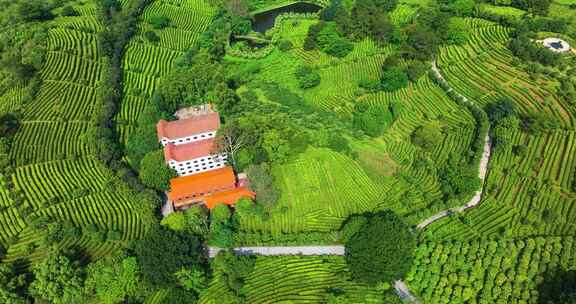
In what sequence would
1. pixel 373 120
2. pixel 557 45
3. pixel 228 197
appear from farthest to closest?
pixel 557 45 → pixel 373 120 → pixel 228 197

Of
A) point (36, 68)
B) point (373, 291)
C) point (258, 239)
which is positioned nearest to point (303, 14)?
point (36, 68)

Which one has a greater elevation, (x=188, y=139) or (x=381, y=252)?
(x=188, y=139)

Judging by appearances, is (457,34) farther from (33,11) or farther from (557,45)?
(33,11)

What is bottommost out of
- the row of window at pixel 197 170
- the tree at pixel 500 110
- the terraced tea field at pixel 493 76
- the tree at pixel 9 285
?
the tree at pixel 9 285

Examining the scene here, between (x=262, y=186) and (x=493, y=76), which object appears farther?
(x=493, y=76)

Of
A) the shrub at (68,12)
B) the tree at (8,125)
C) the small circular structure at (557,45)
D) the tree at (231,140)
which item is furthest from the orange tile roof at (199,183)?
the small circular structure at (557,45)

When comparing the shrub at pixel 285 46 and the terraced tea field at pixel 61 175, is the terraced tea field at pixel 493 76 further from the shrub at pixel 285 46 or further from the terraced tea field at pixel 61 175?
the terraced tea field at pixel 61 175

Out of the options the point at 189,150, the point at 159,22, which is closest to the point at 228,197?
the point at 189,150
